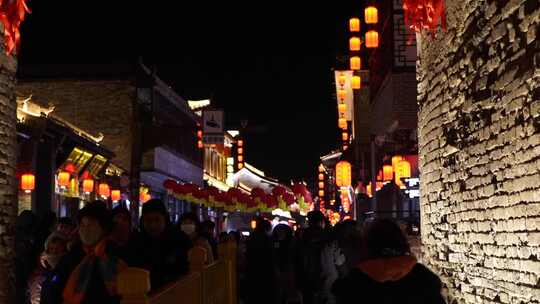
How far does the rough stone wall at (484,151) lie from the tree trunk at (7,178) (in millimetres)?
5418

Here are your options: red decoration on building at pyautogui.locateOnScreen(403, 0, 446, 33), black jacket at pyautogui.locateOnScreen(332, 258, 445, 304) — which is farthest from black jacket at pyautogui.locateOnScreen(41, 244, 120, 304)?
red decoration on building at pyautogui.locateOnScreen(403, 0, 446, 33)

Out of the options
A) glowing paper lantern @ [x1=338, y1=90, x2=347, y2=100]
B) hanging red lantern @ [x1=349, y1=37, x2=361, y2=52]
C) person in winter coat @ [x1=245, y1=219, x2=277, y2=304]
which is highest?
hanging red lantern @ [x1=349, y1=37, x2=361, y2=52]

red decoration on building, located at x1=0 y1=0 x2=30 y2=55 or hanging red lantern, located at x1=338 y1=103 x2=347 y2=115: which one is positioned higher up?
hanging red lantern, located at x1=338 y1=103 x2=347 y2=115

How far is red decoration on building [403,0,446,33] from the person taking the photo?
10.2 meters

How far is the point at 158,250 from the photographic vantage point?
821 cm

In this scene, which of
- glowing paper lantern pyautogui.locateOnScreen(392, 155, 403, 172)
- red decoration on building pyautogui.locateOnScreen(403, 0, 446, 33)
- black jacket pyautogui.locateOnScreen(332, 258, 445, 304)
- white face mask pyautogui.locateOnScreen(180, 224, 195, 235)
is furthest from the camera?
glowing paper lantern pyautogui.locateOnScreen(392, 155, 403, 172)

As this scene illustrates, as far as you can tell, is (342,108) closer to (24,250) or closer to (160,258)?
(24,250)

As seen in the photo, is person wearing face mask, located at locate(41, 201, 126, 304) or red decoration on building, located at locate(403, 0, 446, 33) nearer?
person wearing face mask, located at locate(41, 201, 126, 304)

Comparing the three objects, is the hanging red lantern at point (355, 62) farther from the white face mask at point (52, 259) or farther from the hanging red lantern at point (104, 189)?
the white face mask at point (52, 259)

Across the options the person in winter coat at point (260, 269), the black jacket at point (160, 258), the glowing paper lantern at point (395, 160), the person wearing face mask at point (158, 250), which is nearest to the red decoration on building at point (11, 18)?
the person wearing face mask at point (158, 250)

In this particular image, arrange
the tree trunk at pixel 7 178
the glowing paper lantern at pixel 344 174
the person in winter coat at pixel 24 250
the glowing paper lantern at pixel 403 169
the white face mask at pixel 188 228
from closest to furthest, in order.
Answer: the person in winter coat at pixel 24 250 < the tree trunk at pixel 7 178 < the white face mask at pixel 188 228 < the glowing paper lantern at pixel 403 169 < the glowing paper lantern at pixel 344 174

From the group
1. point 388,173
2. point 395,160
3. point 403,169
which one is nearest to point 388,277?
point 403,169

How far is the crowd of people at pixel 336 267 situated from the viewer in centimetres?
538

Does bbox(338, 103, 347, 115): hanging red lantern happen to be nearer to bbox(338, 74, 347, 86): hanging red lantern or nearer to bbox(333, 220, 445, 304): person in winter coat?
bbox(338, 74, 347, 86): hanging red lantern
